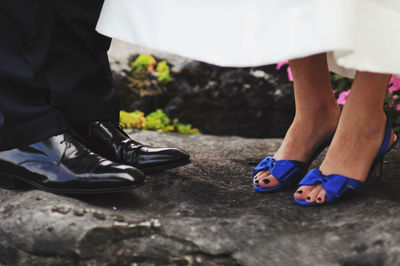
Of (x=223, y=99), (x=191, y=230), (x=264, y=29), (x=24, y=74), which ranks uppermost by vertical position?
(x=264, y=29)

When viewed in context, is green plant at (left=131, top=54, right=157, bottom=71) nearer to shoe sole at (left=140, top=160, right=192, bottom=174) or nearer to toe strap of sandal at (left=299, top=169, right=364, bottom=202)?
shoe sole at (left=140, top=160, right=192, bottom=174)

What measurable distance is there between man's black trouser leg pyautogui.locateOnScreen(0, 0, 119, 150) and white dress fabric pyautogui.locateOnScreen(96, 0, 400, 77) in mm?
133

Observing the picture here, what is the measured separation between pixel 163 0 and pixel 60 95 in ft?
1.59

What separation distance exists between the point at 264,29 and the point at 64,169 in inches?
29.2

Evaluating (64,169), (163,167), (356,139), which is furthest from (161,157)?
(356,139)

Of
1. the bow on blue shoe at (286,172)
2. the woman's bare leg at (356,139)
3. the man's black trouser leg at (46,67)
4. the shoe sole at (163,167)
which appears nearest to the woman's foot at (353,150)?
the woman's bare leg at (356,139)

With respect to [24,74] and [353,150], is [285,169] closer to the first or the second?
[353,150]

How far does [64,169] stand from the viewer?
139cm

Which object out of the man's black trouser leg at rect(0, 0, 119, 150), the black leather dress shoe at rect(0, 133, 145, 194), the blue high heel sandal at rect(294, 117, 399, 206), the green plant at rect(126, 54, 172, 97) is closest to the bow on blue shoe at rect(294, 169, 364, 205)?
the blue high heel sandal at rect(294, 117, 399, 206)

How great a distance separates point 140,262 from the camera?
1.24 meters

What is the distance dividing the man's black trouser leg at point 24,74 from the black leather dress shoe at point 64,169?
36 mm

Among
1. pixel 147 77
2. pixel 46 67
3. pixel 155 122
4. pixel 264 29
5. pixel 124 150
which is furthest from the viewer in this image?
pixel 147 77

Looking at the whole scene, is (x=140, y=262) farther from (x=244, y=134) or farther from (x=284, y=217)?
(x=244, y=134)

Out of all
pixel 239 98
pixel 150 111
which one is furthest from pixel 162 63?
pixel 239 98
